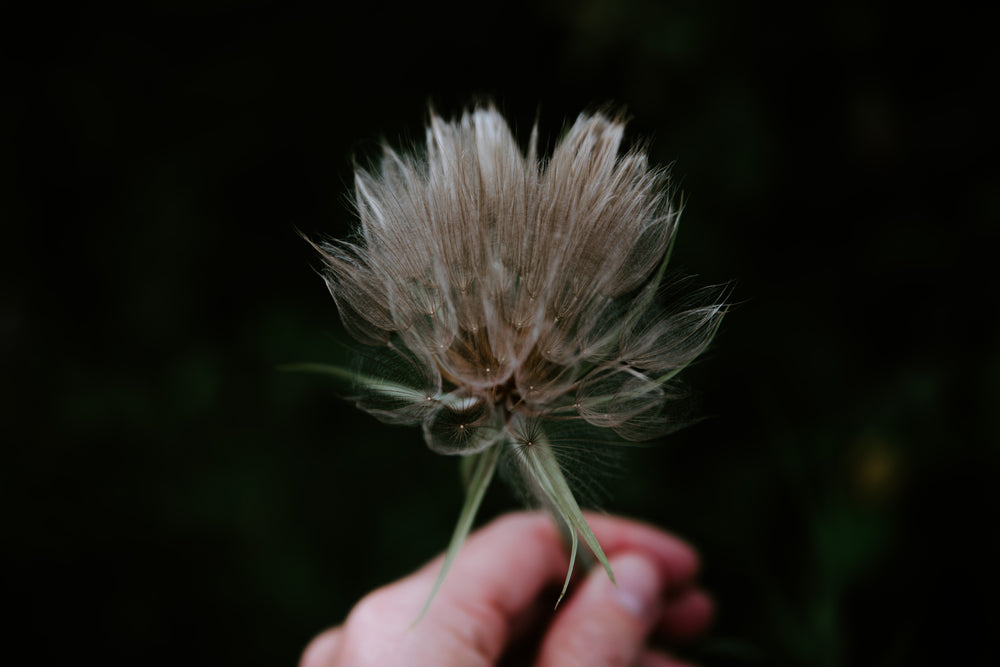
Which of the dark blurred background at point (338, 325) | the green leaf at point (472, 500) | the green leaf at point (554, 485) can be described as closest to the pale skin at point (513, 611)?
the green leaf at point (472, 500)

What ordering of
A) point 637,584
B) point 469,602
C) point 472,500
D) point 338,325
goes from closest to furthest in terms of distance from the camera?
point 472,500, point 469,602, point 637,584, point 338,325

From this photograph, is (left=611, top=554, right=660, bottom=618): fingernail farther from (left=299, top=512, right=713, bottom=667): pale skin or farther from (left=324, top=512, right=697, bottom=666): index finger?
(left=324, top=512, right=697, bottom=666): index finger

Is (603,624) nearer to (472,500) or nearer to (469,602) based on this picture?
(469,602)

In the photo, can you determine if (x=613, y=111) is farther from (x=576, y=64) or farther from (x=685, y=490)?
(x=685, y=490)

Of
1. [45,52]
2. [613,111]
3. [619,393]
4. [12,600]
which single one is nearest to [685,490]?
[613,111]

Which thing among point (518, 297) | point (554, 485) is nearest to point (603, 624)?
point (554, 485)

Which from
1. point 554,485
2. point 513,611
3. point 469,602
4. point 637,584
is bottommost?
point 637,584

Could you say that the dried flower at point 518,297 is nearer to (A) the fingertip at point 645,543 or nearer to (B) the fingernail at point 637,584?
(B) the fingernail at point 637,584
